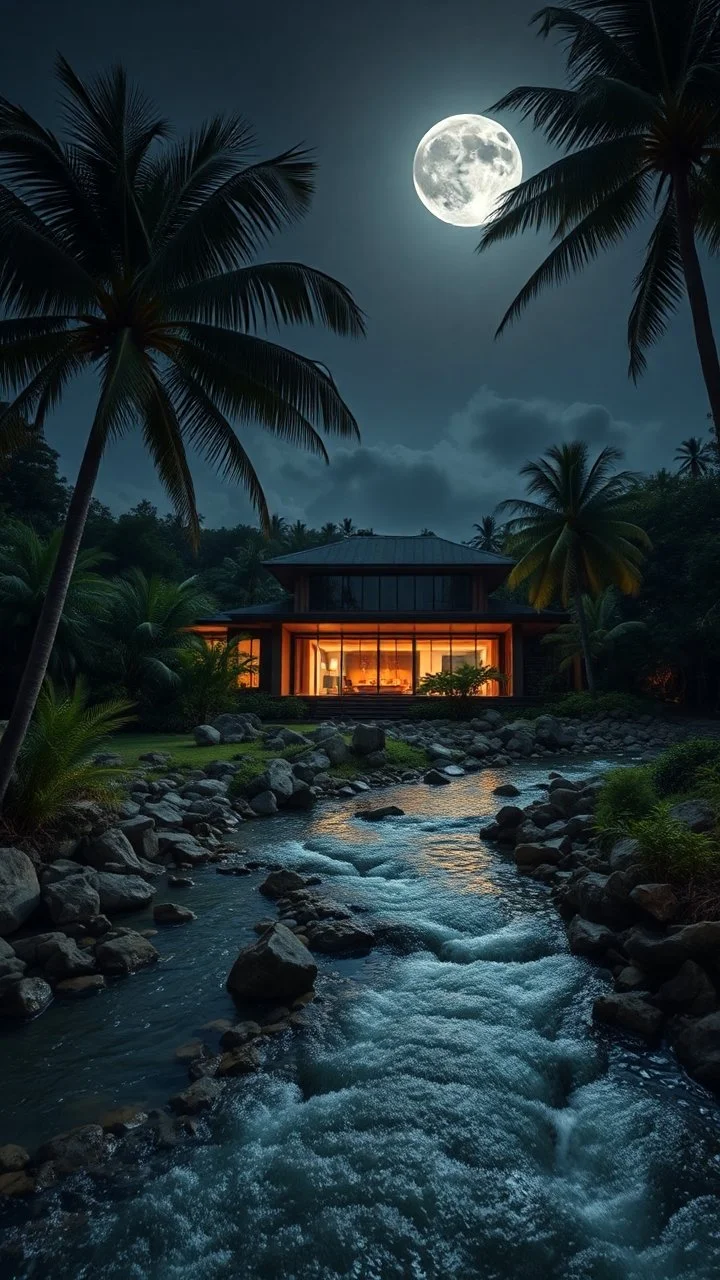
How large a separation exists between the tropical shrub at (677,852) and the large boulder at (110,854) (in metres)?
5.45

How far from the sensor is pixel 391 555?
31797mm

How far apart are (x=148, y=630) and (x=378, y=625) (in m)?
13.1

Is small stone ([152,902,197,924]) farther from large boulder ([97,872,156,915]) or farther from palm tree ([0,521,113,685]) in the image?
palm tree ([0,521,113,685])

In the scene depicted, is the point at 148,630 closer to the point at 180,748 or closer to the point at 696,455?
the point at 180,748

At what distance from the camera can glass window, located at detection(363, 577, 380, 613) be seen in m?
31.2

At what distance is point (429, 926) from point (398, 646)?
25840 mm

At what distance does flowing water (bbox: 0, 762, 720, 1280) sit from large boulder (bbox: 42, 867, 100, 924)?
1012mm

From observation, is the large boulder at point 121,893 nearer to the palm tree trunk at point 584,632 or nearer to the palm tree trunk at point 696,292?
the palm tree trunk at point 696,292

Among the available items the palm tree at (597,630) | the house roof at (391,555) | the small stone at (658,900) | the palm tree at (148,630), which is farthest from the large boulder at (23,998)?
the palm tree at (597,630)

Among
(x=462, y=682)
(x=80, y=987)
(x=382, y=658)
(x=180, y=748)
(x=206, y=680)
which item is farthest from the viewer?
(x=382, y=658)

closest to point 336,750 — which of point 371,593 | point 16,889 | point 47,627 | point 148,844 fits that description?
point 148,844

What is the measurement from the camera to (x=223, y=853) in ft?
27.3

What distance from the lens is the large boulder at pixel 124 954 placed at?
16.1 feet

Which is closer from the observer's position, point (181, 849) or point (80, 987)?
point (80, 987)
